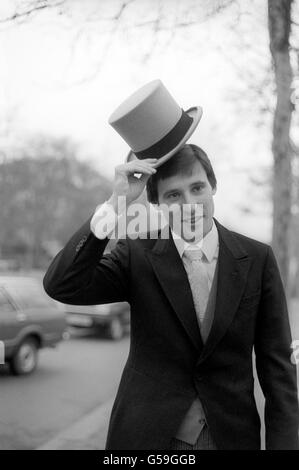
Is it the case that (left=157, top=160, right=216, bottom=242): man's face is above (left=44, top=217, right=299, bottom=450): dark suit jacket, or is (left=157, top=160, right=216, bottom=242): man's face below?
above

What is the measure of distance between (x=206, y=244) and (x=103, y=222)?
14.6 inches

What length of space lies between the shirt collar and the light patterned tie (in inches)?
0.5

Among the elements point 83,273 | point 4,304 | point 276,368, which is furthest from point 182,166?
point 4,304

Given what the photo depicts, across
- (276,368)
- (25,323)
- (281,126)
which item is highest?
(281,126)

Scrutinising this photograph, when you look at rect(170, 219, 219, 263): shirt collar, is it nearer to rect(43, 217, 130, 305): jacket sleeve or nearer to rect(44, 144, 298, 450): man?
rect(44, 144, 298, 450): man

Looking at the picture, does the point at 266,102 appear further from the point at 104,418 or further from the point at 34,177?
the point at 34,177

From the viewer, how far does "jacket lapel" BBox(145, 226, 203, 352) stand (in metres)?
1.64

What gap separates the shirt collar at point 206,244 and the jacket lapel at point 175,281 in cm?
2

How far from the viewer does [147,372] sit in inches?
65.8

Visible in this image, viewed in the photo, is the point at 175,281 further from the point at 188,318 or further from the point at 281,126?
the point at 281,126

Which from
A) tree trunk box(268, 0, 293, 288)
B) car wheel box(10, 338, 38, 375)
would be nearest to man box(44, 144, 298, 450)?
tree trunk box(268, 0, 293, 288)

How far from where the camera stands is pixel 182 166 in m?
1.76

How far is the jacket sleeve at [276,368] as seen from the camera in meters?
1.64

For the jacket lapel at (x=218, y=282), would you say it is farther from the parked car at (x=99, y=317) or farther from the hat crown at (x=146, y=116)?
the parked car at (x=99, y=317)
